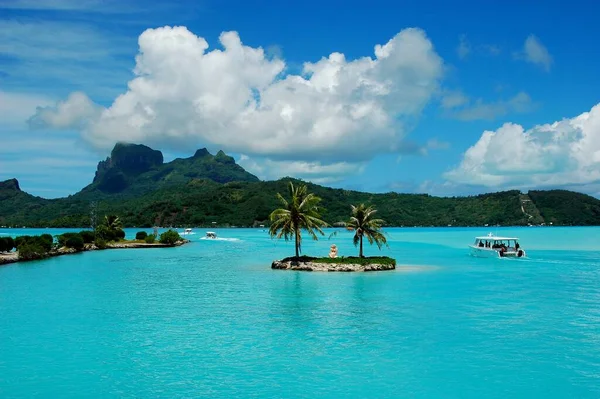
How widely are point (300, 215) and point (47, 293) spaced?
30.0m

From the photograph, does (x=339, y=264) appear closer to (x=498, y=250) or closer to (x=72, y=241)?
(x=498, y=250)

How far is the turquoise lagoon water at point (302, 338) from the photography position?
22.9 m

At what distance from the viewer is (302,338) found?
30.9 metres

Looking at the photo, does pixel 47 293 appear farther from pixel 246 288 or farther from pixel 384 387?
pixel 384 387

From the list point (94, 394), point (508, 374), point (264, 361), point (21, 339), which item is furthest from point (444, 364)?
point (21, 339)

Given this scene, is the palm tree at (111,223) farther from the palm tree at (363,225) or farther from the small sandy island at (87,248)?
the palm tree at (363,225)

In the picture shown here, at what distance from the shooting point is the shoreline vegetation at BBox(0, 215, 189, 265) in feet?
293

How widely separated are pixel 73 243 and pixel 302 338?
91.2 metres

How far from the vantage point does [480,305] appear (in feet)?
139

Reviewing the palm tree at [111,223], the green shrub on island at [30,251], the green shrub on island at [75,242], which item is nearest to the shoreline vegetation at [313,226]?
the green shrub on island at [30,251]

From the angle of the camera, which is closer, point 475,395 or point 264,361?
point 475,395

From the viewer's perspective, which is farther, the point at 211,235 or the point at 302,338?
the point at 211,235

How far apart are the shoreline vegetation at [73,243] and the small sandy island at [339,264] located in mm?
48900

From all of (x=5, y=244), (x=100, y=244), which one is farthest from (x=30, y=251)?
(x=100, y=244)
